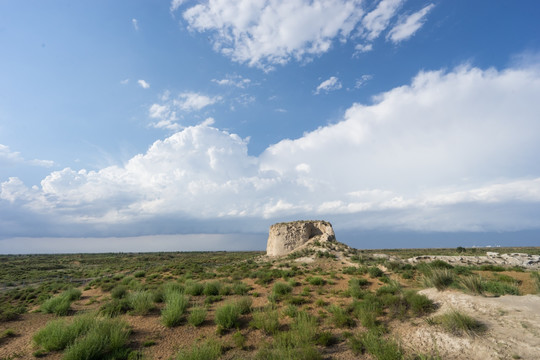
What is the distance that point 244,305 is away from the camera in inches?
475

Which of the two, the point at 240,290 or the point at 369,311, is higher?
the point at 369,311

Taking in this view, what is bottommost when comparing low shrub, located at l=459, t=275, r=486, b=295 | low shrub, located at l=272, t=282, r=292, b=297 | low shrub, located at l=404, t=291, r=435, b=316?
low shrub, located at l=272, t=282, r=292, b=297

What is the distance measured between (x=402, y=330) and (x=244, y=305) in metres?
7.12

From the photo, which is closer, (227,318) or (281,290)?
(227,318)

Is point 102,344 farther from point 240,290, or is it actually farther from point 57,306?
point 240,290

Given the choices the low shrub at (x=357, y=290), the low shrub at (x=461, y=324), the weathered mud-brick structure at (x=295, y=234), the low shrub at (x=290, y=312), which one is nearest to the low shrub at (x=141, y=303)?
the low shrub at (x=290, y=312)

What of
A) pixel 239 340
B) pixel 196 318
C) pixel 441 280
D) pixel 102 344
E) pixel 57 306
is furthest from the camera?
pixel 57 306

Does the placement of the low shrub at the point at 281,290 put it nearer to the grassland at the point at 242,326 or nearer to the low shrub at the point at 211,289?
the grassland at the point at 242,326

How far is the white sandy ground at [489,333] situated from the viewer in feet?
23.2

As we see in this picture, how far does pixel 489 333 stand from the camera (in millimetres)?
7887

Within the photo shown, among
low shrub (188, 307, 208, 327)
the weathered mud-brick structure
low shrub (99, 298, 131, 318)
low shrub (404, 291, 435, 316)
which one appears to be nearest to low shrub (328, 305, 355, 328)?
low shrub (404, 291, 435, 316)

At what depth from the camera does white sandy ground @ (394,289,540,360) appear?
7.09m

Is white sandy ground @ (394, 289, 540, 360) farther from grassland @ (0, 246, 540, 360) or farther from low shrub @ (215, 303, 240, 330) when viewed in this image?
low shrub @ (215, 303, 240, 330)

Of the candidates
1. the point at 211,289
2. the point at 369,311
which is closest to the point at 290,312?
the point at 369,311
